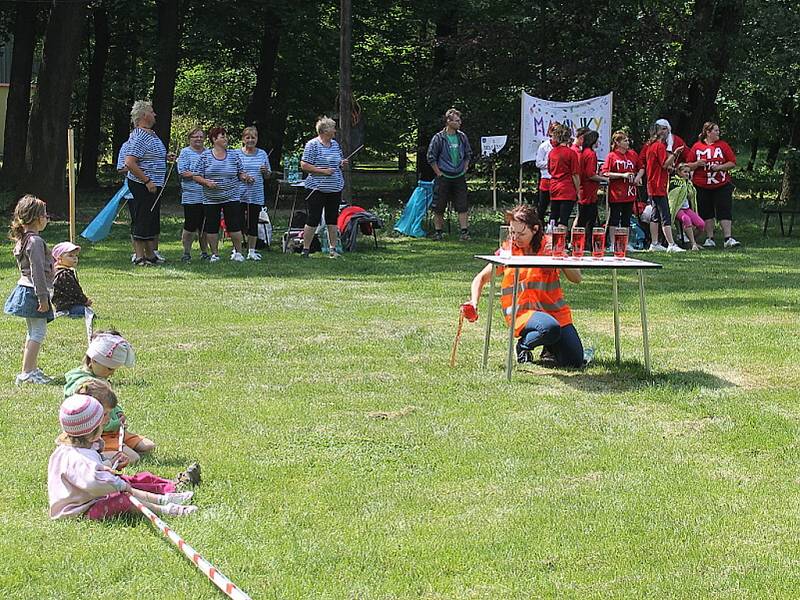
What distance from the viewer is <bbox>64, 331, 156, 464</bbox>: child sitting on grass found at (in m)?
5.98

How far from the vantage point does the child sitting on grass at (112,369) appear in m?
5.98

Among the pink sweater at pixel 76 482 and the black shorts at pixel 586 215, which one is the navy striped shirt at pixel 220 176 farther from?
→ the pink sweater at pixel 76 482

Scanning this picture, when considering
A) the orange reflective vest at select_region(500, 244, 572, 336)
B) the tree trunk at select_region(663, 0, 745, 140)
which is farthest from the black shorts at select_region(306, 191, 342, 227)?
Result: the tree trunk at select_region(663, 0, 745, 140)

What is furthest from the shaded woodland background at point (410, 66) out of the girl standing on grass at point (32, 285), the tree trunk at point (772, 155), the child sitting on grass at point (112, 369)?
the child sitting on grass at point (112, 369)

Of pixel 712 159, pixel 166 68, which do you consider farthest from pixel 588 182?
pixel 166 68

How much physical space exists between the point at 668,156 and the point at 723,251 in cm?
162

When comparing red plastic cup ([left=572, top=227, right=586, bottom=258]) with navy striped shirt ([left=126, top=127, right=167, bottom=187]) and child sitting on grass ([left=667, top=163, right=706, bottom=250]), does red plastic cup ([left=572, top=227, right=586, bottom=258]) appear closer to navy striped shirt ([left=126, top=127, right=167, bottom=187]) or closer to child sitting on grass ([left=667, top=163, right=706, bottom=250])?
navy striped shirt ([left=126, top=127, right=167, bottom=187])

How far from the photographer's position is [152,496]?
5.36 meters

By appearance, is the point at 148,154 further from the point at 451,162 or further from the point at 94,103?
the point at 94,103

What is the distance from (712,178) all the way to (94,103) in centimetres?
2213

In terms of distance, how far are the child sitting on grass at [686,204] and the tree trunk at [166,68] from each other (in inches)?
486

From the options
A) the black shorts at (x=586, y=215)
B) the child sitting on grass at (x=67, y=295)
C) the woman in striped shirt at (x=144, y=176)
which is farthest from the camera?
the black shorts at (x=586, y=215)

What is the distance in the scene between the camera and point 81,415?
202 inches

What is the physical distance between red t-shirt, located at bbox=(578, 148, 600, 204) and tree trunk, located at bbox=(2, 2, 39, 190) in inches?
638
